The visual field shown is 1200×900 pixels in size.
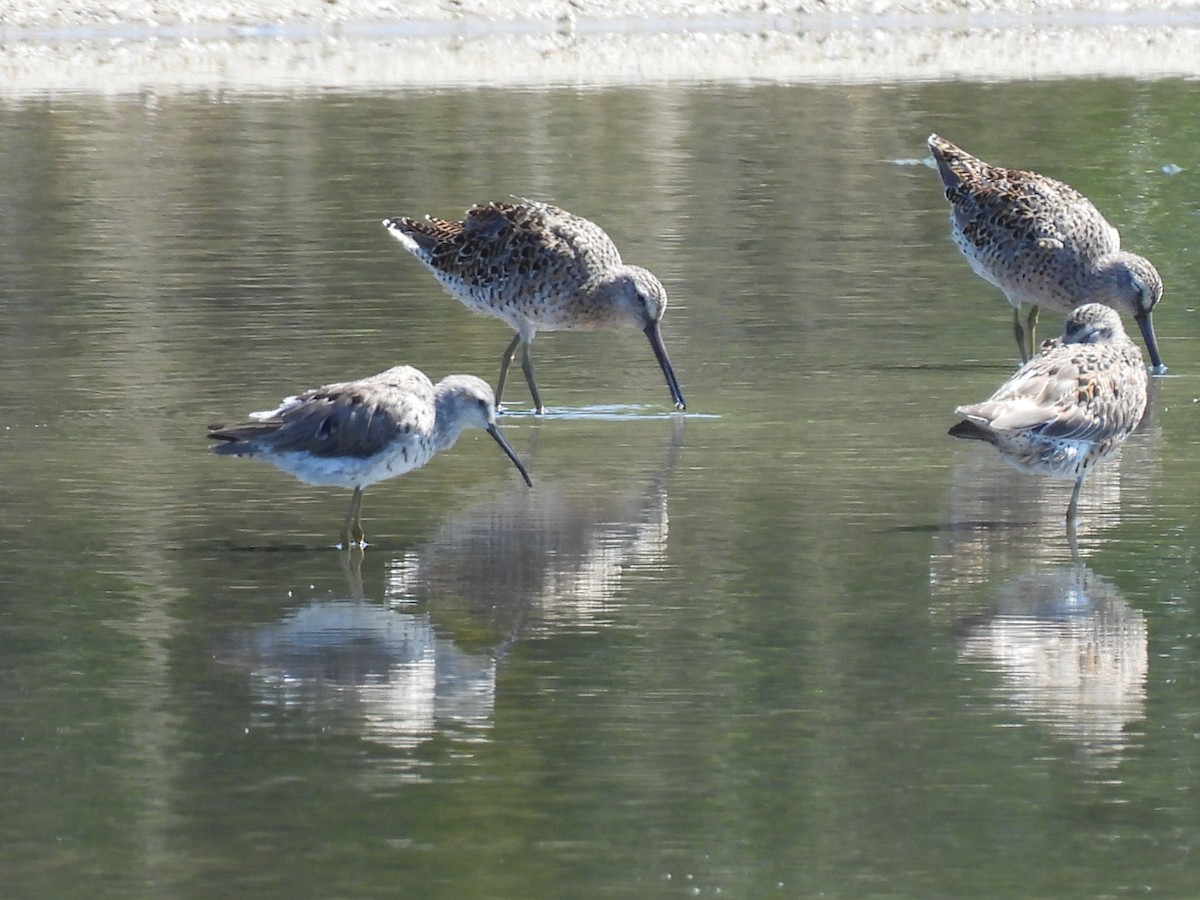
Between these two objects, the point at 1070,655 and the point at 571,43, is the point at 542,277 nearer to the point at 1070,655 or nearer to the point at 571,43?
the point at 1070,655

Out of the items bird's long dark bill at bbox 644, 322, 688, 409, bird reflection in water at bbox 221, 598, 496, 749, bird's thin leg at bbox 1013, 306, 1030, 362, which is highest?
bird reflection in water at bbox 221, 598, 496, 749

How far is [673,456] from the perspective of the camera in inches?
480

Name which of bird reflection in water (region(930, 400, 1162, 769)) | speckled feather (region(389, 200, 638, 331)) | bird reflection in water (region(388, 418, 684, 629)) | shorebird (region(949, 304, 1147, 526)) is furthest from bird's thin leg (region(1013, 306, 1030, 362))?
bird reflection in water (region(388, 418, 684, 629))

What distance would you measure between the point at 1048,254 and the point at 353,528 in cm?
593

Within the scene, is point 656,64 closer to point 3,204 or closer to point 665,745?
point 3,204

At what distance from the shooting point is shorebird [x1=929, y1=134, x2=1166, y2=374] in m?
14.6

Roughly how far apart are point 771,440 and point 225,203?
10.4m

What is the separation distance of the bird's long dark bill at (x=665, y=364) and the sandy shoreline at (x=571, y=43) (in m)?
18.7

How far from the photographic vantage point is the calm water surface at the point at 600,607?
7105mm

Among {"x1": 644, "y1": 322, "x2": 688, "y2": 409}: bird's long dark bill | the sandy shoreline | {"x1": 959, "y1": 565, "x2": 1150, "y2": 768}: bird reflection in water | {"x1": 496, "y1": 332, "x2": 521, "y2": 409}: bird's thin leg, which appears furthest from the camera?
the sandy shoreline

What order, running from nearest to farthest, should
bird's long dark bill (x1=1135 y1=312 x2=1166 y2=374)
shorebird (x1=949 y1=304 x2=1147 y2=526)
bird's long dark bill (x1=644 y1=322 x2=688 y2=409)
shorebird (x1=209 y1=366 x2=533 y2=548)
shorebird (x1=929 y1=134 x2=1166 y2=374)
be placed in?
1. shorebird (x1=209 y1=366 x2=533 y2=548)
2. shorebird (x1=949 y1=304 x2=1147 y2=526)
3. bird's long dark bill (x1=644 y1=322 x2=688 y2=409)
4. bird's long dark bill (x1=1135 y1=312 x2=1166 y2=374)
5. shorebird (x1=929 y1=134 x2=1166 y2=374)

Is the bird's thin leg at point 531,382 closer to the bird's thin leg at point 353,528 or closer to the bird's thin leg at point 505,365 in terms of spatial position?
the bird's thin leg at point 505,365

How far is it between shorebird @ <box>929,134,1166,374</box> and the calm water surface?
0.39 m

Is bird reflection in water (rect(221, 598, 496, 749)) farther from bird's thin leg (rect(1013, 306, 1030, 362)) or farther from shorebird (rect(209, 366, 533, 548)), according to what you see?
bird's thin leg (rect(1013, 306, 1030, 362))
